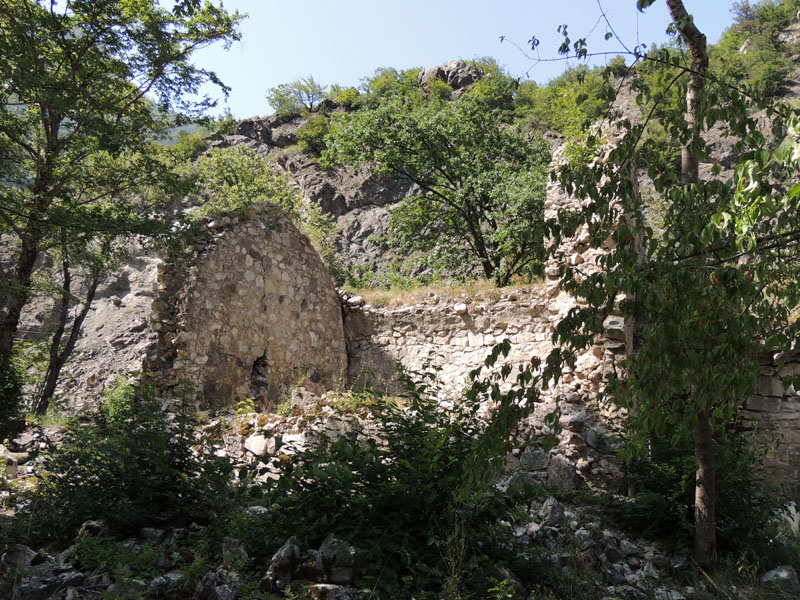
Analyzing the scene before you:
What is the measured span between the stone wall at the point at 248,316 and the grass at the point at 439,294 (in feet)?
3.00

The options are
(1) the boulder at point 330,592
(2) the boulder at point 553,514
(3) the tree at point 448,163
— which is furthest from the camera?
(3) the tree at point 448,163

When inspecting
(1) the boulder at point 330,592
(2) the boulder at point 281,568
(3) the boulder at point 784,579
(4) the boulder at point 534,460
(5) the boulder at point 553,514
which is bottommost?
(3) the boulder at point 784,579

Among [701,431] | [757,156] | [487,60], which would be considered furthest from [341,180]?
[757,156]

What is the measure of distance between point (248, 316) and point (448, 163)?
28.2ft

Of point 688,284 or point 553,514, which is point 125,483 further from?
point 688,284

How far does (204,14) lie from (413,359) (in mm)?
7671

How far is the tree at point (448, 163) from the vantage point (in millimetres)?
15336

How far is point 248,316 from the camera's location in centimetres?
929

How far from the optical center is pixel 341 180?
30.7m

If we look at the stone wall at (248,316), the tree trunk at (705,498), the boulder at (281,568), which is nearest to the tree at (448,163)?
the stone wall at (248,316)

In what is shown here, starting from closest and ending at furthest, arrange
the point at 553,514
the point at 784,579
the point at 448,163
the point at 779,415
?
the point at 784,579, the point at 553,514, the point at 779,415, the point at 448,163

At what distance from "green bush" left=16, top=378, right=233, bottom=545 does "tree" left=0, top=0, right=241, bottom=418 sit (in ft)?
10.5

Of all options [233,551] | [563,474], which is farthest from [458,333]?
[233,551]

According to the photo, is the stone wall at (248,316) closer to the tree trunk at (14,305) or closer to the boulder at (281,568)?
the tree trunk at (14,305)
